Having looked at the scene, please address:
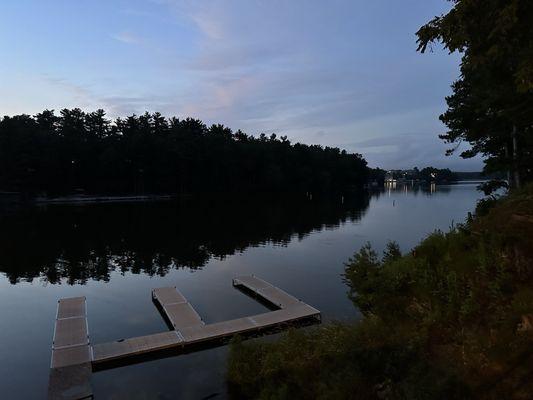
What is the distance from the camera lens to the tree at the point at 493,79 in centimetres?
942

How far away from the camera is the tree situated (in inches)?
371

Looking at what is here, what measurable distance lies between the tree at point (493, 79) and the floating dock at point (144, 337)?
1423 cm

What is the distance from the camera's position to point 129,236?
49.9 metres

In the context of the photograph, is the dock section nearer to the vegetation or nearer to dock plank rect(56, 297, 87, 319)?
dock plank rect(56, 297, 87, 319)

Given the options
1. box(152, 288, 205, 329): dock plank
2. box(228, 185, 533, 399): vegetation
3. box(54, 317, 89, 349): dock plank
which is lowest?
box(152, 288, 205, 329): dock plank

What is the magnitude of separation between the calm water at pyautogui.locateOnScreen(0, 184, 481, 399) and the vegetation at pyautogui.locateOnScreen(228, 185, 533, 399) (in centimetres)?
421

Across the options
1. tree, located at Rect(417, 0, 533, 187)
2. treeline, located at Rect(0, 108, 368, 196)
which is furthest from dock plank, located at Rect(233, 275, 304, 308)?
treeline, located at Rect(0, 108, 368, 196)

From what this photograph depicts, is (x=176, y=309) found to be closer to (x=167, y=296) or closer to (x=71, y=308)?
(x=167, y=296)

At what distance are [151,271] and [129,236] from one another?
1841 cm

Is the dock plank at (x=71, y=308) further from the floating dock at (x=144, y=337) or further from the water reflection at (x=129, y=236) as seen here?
the water reflection at (x=129, y=236)

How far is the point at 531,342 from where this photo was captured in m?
7.46

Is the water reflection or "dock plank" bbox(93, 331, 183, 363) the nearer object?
"dock plank" bbox(93, 331, 183, 363)

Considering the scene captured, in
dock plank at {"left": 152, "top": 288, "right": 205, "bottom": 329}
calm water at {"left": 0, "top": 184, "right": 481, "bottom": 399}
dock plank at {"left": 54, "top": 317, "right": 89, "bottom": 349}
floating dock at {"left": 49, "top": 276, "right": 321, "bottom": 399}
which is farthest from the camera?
dock plank at {"left": 152, "top": 288, "right": 205, "bottom": 329}

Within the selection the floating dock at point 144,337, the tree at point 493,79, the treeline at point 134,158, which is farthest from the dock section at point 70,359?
the treeline at point 134,158
